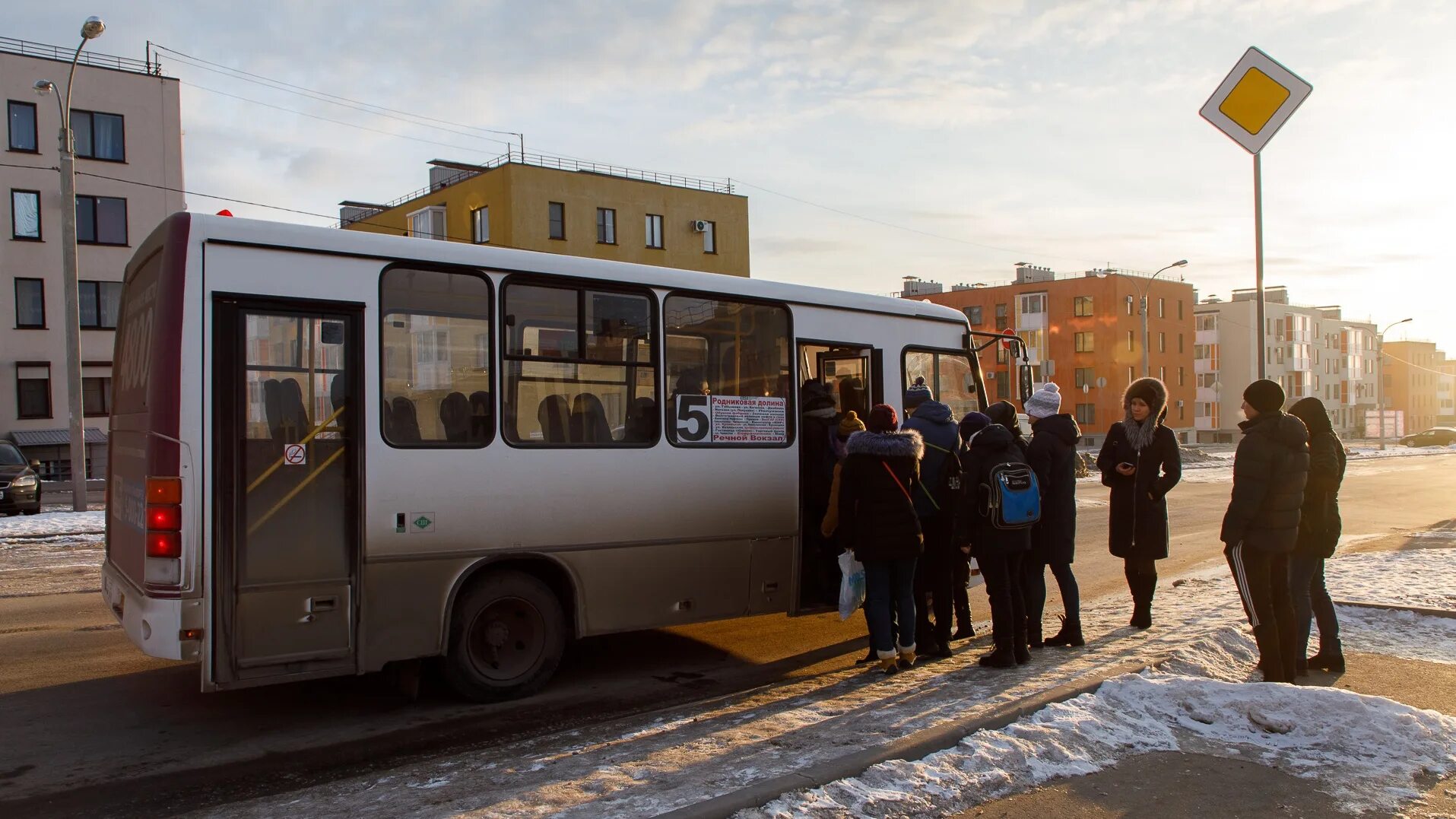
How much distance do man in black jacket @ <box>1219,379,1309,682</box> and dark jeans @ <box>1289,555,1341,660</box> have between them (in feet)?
0.92

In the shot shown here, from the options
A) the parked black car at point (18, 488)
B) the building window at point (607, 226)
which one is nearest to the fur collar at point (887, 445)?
the parked black car at point (18, 488)

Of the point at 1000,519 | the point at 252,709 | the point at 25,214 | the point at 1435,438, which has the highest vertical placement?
the point at 25,214

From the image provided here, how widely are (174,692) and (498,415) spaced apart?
2908 mm

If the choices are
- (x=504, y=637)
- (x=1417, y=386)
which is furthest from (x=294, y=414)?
(x=1417, y=386)

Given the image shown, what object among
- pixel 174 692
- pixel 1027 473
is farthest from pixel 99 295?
pixel 1027 473

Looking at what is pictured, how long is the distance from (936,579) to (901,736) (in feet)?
8.29

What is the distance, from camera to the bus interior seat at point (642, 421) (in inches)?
275

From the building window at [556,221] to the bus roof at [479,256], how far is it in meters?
40.4

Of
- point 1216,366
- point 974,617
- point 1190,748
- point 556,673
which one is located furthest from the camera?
point 1216,366

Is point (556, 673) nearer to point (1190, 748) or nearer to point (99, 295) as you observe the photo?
point (1190, 748)

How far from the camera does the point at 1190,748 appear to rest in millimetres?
5160

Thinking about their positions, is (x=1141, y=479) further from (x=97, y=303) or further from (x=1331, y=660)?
(x=97, y=303)

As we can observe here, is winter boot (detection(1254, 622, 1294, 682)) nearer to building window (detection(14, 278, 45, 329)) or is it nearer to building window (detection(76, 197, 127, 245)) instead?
building window (detection(76, 197, 127, 245))

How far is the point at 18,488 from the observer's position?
72.1ft
